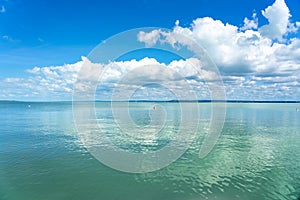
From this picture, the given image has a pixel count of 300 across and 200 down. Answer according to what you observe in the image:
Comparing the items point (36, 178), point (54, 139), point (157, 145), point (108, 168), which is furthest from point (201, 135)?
point (36, 178)

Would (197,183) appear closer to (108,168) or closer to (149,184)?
(149,184)

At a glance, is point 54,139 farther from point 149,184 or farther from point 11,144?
point 149,184

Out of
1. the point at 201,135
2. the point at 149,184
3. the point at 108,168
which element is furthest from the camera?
the point at 201,135

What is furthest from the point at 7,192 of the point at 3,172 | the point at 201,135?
the point at 201,135

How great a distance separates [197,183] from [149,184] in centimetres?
602

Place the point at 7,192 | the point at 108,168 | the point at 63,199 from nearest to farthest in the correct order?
the point at 63,199, the point at 7,192, the point at 108,168

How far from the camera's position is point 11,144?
49.2 meters

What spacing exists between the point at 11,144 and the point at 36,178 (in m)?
24.0

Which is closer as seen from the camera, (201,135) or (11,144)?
(11,144)

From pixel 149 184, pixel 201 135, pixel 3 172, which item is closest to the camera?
pixel 149 184

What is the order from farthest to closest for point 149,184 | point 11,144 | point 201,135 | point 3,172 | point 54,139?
point 201,135
point 54,139
point 11,144
point 3,172
point 149,184

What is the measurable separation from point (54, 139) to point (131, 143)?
18558 mm

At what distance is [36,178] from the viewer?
30.2 meters

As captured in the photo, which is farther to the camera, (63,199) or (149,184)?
(149,184)
